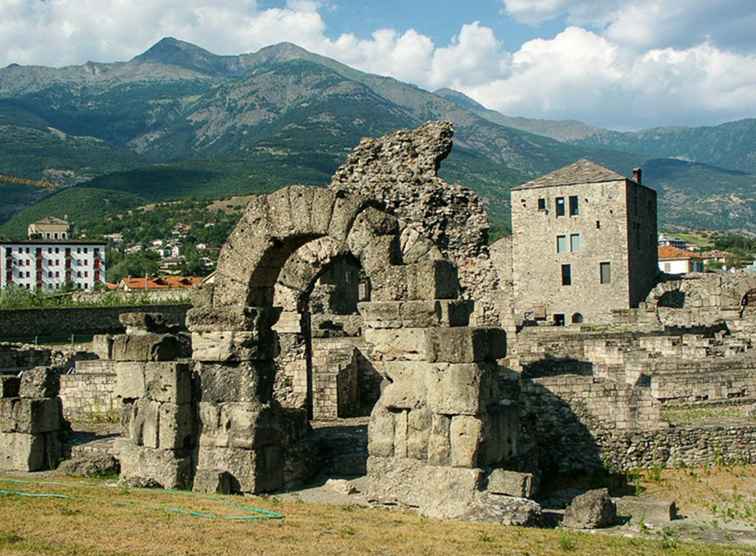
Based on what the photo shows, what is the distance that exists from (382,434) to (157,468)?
12.4 ft

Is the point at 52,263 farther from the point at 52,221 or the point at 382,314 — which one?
the point at 382,314

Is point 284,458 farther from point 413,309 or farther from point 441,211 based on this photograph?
point 441,211

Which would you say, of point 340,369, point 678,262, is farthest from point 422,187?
point 678,262

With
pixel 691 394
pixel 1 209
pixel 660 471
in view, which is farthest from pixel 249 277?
pixel 1 209

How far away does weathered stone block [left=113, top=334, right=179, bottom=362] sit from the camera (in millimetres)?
14922

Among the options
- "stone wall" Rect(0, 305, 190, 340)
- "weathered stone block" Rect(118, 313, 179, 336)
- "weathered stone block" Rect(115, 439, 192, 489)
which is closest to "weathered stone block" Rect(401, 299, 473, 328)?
"weathered stone block" Rect(115, 439, 192, 489)

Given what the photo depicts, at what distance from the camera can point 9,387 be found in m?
17.4

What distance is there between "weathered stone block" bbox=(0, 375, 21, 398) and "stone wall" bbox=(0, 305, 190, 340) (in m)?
29.1

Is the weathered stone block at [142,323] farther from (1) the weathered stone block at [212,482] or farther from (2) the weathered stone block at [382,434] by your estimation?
(2) the weathered stone block at [382,434]

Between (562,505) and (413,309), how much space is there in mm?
3956

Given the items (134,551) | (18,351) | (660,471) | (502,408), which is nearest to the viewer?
(134,551)

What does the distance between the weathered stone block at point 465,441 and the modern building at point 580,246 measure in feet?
131

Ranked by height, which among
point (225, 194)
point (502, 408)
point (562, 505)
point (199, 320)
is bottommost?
point (562, 505)

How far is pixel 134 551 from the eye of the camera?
9516 mm
